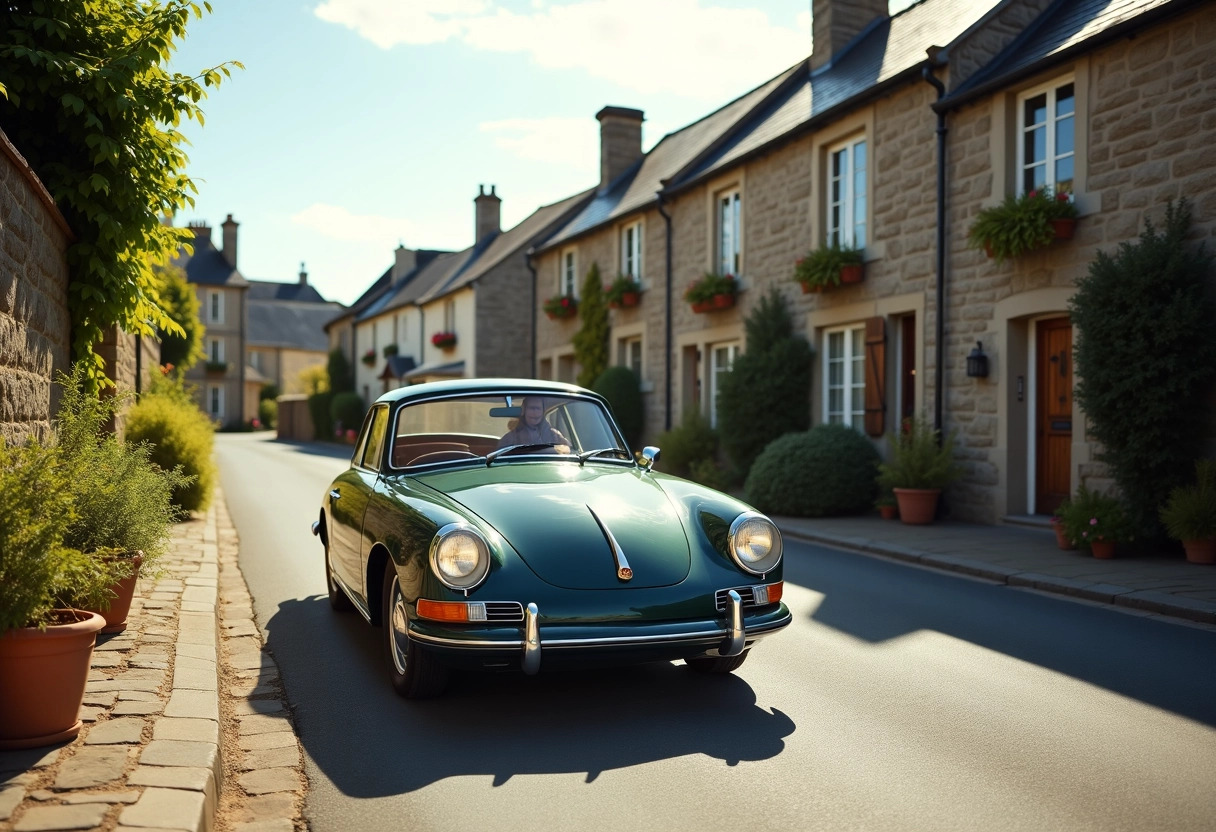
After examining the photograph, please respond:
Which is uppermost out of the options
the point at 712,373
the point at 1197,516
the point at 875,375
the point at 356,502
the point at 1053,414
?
the point at 712,373

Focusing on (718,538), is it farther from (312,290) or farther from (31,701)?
(312,290)

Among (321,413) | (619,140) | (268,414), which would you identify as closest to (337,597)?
(619,140)

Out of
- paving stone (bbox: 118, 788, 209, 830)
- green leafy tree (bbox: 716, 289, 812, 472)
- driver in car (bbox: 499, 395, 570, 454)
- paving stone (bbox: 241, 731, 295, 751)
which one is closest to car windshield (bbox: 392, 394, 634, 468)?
driver in car (bbox: 499, 395, 570, 454)

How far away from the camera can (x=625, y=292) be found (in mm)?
21375

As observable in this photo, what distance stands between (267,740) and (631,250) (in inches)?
738

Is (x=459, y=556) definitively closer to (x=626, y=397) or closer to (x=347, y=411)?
(x=626, y=397)

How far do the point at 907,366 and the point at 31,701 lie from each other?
12.0m

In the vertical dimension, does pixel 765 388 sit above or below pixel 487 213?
below

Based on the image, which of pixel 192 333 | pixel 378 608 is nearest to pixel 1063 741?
pixel 378 608

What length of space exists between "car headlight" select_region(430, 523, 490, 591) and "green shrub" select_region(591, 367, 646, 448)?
1629 cm

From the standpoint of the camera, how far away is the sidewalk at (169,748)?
3.07 m

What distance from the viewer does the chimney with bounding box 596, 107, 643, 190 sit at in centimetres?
2711

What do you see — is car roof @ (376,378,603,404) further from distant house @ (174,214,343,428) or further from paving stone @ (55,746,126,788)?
distant house @ (174,214,343,428)

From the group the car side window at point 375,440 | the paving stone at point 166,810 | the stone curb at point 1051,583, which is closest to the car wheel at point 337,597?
the car side window at point 375,440
